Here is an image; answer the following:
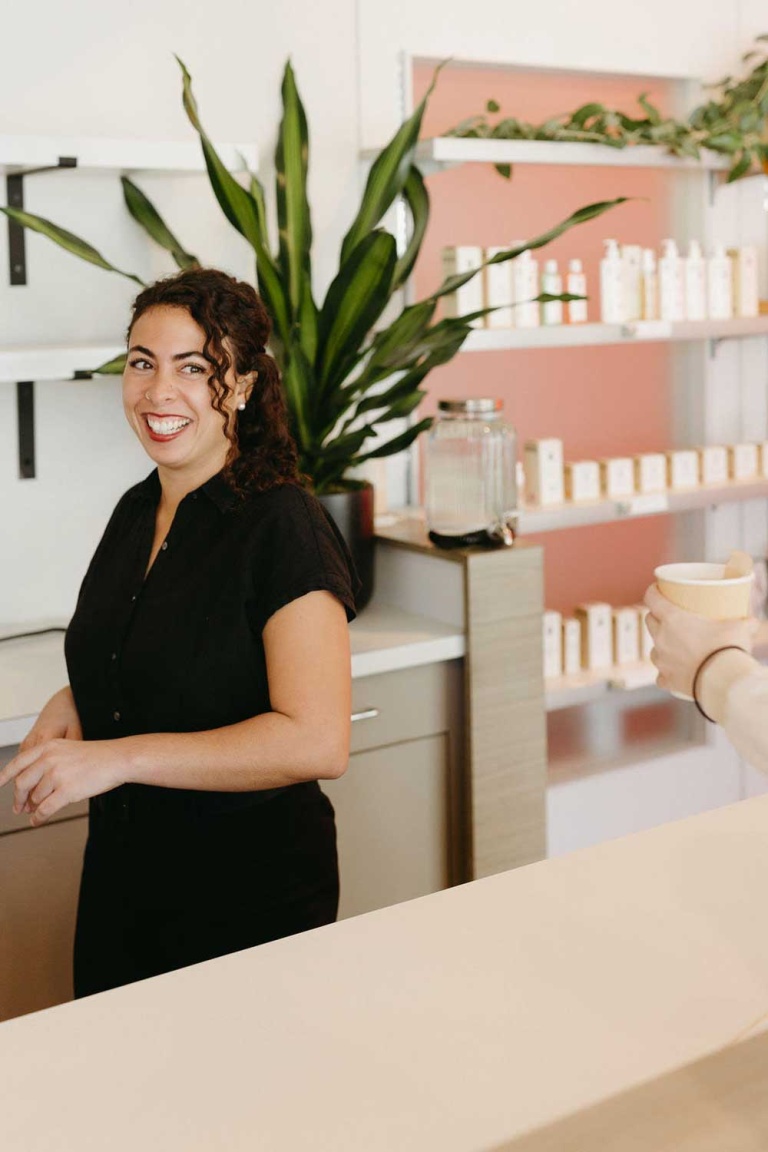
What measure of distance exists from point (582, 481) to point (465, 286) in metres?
0.57

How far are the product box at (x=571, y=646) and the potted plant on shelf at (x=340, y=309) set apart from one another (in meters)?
0.86

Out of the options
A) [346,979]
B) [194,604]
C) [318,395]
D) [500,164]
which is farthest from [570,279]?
[346,979]

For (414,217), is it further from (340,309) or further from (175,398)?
(175,398)

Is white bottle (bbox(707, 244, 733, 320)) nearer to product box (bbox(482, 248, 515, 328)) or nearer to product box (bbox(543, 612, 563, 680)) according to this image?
product box (bbox(482, 248, 515, 328))

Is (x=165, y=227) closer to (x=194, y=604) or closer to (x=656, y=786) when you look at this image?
(x=194, y=604)

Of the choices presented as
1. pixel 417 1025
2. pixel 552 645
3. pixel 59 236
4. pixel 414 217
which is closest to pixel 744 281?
pixel 552 645

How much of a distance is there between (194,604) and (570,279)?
1.89 m

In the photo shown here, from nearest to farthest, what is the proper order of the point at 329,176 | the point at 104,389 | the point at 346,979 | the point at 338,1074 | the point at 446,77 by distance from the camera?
1. the point at 338,1074
2. the point at 346,979
3. the point at 104,389
4. the point at 329,176
5. the point at 446,77

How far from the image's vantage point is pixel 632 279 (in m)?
3.45

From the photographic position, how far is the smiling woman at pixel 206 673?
1646 mm

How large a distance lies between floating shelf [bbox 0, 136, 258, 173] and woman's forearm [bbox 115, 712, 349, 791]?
1.23 m

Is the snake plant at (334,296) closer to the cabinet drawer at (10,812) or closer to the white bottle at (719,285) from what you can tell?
the cabinet drawer at (10,812)

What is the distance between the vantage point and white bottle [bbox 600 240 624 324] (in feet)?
11.2

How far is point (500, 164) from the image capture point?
10.2 feet
